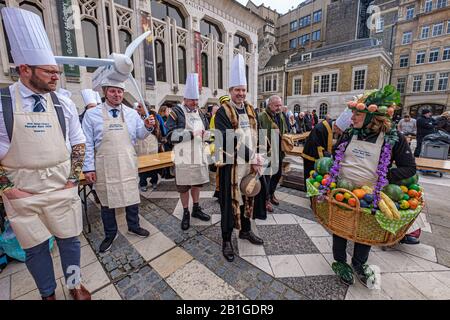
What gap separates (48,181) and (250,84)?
63.3 feet

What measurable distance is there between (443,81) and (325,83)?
11.2 meters

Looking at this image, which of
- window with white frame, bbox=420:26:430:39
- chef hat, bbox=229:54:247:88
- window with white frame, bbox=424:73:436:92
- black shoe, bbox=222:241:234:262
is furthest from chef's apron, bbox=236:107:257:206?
window with white frame, bbox=420:26:430:39

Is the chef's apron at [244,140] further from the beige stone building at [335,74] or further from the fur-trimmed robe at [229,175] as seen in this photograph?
the beige stone building at [335,74]

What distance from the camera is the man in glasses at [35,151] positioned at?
4.73 ft

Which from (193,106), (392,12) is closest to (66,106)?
(193,106)

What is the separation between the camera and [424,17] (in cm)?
2191

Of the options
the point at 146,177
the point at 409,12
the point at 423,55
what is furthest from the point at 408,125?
the point at 409,12

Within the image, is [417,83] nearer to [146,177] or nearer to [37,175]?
[146,177]

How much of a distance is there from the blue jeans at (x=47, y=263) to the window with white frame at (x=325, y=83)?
26.3m

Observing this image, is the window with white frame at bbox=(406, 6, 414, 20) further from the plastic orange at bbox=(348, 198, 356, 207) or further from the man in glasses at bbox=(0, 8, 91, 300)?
the man in glasses at bbox=(0, 8, 91, 300)

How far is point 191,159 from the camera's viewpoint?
290cm

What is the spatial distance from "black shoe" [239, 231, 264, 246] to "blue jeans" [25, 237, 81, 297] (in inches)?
71.2

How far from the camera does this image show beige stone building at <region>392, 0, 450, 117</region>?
68.3ft

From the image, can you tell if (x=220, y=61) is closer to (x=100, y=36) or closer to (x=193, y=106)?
(x=100, y=36)
